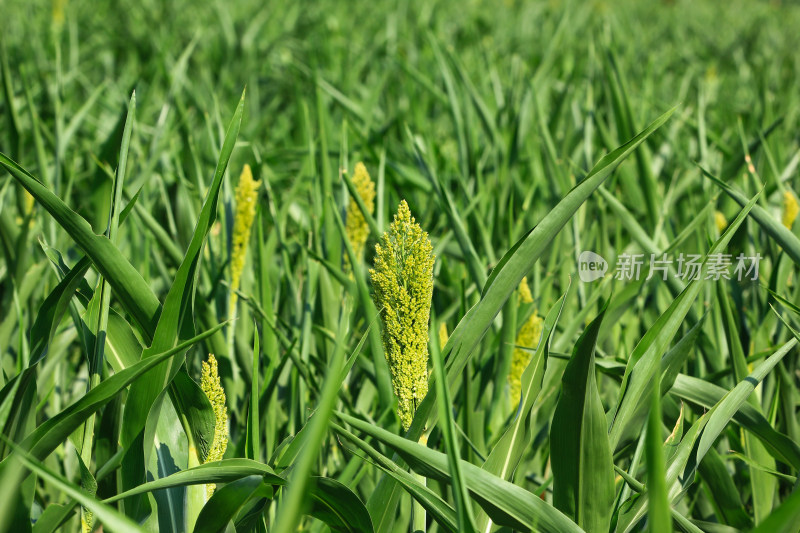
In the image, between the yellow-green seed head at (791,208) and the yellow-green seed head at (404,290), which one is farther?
the yellow-green seed head at (791,208)

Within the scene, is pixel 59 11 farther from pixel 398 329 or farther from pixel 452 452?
pixel 452 452

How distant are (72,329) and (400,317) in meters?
0.72

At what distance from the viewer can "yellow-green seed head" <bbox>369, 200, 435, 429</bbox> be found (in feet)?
2.22

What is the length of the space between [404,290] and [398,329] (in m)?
0.04

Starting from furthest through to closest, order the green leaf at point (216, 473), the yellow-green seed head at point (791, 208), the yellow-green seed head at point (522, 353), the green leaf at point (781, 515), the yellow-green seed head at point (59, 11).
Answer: the yellow-green seed head at point (59, 11)
the yellow-green seed head at point (791, 208)
the yellow-green seed head at point (522, 353)
the green leaf at point (216, 473)
the green leaf at point (781, 515)

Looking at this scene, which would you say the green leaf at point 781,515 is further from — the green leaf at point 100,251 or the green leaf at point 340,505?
the green leaf at point 100,251

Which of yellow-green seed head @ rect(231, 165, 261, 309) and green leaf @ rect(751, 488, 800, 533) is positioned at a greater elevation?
yellow-green seed head @ rect(231, 165, 261, 309)

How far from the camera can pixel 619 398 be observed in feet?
2.54

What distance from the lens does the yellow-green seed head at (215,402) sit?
709 millimetres

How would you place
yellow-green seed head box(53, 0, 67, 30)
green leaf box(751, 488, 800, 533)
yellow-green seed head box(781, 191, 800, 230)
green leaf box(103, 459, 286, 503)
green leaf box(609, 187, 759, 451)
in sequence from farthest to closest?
1. yellow-green seed head box(53, 0, 67, 30)
2. yellow-green seed head box(781, 191, 800, 230)
3. green leaf box(609, 187, 759, 451)
4. green leaf box(103, 459, 286, 503)
5. green leaf box(751, 488, 800, 533)

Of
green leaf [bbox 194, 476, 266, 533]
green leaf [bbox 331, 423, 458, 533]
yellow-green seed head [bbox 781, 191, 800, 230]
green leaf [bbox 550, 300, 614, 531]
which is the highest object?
yellow-green seed head [bbox 781, 191, 800, 230]

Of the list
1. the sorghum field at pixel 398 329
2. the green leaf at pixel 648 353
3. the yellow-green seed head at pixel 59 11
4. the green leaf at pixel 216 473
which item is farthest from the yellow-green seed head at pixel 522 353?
the yellow-green seed head at pixel 59 11

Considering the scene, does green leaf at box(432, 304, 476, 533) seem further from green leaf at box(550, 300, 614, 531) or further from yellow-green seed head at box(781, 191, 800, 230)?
yellow-green seed head at box(781, 191, 800, 230)

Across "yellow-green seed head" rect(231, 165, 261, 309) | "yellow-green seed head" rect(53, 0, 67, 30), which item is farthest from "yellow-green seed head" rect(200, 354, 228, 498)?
"yellow-green seed head" rect(53, 0, 67, 30)
